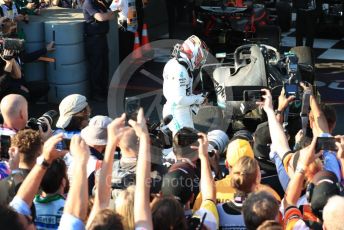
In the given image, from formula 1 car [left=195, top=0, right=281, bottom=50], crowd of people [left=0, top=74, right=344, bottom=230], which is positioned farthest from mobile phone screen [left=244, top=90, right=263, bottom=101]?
formula 1 car [left=195, top=0, right=281, bottom=50]

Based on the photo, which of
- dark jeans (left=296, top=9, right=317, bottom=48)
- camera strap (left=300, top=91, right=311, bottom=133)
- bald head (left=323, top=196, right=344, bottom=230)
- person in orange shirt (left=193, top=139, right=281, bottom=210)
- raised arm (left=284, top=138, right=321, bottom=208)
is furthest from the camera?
dark jeans (left=296, top=9, right=317, bottom=48)

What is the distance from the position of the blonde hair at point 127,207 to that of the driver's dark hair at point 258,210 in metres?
0.59

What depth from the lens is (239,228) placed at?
169 inches

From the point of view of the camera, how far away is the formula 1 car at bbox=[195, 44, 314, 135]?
7.35 m

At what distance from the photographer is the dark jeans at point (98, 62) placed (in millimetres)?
10125

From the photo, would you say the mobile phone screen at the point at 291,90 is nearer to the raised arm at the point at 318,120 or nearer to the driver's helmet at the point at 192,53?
the raised arm at the point at 318,120

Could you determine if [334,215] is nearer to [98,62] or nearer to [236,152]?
[236,152]

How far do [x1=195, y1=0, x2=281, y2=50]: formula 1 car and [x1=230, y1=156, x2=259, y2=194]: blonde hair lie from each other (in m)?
7.11

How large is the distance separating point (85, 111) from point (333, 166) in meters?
2.09

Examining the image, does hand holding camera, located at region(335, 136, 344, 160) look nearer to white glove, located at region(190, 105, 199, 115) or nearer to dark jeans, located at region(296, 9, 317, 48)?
white glove, located at region(190, 105, 199, 115)

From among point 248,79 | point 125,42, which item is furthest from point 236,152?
point 125,42

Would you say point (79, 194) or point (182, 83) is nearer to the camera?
point (79, 194)

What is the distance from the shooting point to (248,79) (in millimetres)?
7523

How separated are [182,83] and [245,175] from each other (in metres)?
2.63
